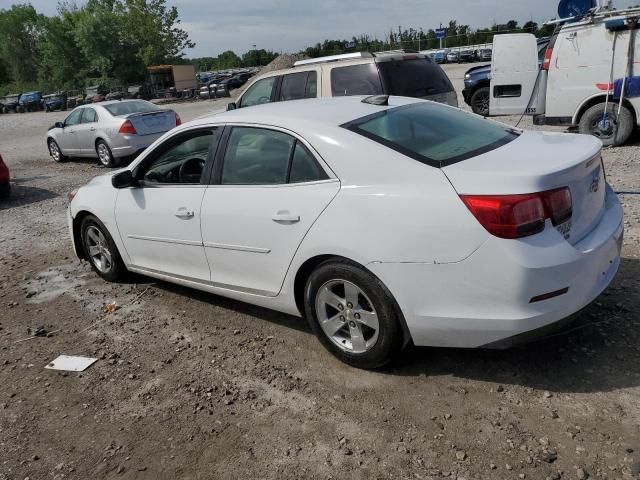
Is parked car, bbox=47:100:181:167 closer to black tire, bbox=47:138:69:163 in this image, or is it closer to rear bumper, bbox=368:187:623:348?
black tire, bbox=47:138:69:163

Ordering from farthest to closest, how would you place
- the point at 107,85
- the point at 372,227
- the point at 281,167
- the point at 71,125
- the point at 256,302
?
the point at 107,85 → the point at 71,125 → the point at 256,302 → the point at 281,167 → the point at 372,227

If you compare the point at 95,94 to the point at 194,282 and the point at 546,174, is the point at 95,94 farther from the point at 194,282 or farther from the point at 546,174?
the point at 546,174

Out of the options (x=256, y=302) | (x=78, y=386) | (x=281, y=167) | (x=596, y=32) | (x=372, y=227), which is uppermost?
(x=596, y=32)

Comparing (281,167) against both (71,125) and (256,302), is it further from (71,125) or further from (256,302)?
(71,125)

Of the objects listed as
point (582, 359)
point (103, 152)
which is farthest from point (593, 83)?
point (103, 152)

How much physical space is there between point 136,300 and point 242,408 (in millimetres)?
2109

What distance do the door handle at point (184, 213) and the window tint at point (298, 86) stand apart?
4.96 meters

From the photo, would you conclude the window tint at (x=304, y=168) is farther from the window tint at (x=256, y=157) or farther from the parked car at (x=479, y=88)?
the parked car at (x=479, y=88)

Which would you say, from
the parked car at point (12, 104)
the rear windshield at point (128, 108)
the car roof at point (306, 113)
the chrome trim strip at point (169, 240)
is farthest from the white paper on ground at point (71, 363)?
the parked car at point (12, 104)

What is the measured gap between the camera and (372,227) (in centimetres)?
300

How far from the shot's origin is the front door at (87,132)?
12.9m

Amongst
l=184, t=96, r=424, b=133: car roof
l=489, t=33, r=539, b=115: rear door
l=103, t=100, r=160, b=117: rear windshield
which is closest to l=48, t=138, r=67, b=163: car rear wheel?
l=103, t=100, r=160, b=117: rear windshield

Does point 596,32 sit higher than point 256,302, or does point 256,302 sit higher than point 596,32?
point 596,32

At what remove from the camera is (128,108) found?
42.0 feet
